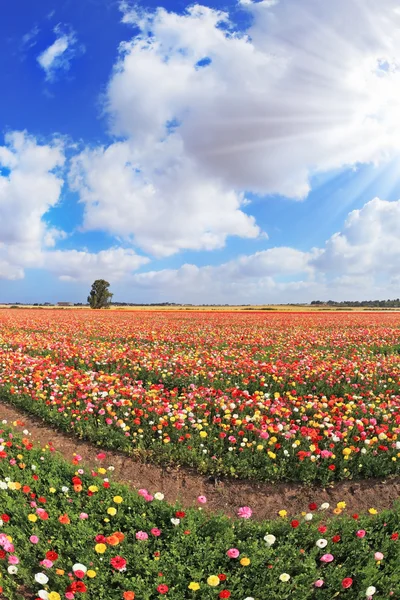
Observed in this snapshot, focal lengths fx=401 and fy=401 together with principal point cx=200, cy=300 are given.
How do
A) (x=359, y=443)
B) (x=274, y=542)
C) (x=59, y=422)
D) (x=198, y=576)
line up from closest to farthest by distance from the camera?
(x=198, y=576) → (x=274, y=542) → (x=359, y=443) → (x=59, y=422)

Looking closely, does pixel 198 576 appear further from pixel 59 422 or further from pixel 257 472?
pixel 59 422

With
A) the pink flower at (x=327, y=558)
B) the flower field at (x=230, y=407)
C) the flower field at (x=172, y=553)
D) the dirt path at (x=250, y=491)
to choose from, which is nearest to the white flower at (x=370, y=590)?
the flower field at (x=172, y=553)

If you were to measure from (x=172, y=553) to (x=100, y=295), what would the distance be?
85.8 meters

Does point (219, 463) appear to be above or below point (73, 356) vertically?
below

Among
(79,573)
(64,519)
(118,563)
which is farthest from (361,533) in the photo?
(64,519)

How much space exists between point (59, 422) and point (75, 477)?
3165mm

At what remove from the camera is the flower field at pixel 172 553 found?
341cm

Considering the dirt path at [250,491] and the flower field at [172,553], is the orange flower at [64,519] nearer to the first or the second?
the flower field at [172,553]

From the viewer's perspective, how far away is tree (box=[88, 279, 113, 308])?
86438 mm

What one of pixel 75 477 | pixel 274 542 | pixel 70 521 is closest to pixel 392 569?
pixel 274 542

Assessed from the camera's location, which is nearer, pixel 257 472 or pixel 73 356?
pixel 257 472

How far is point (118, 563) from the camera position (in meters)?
3.50

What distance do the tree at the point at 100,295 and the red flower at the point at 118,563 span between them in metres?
85.3

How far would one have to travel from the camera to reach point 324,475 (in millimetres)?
5914
